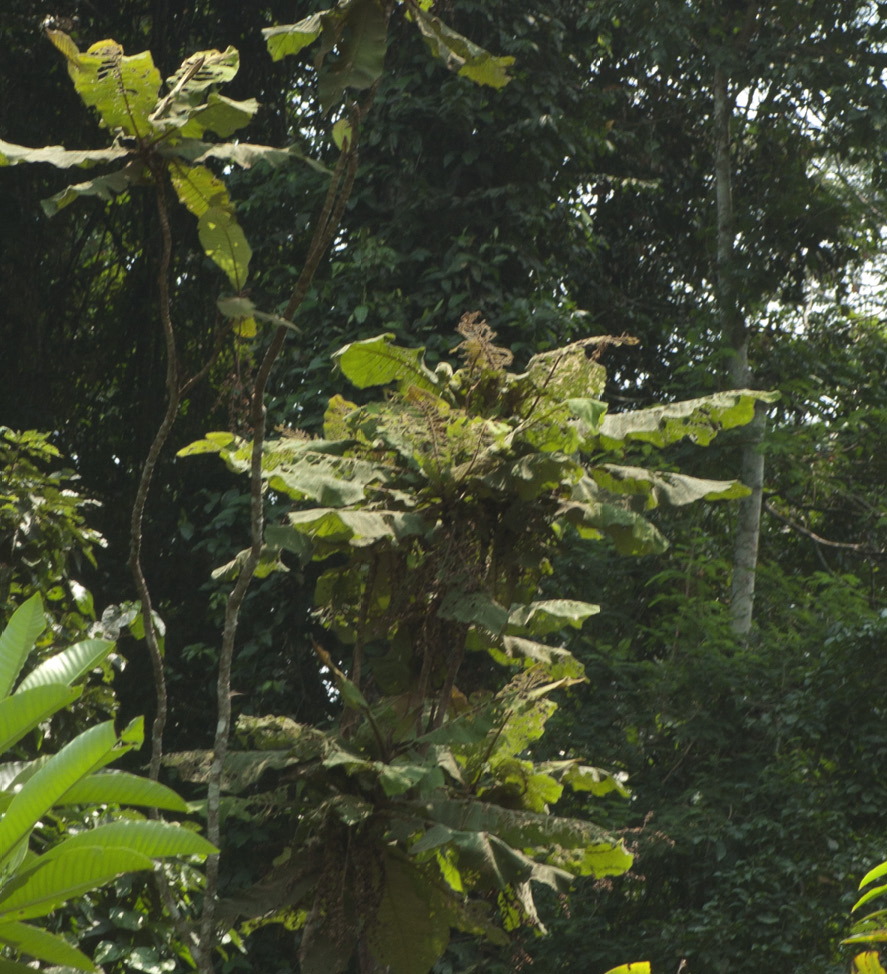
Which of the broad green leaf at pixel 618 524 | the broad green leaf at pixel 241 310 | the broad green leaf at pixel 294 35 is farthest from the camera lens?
the broad green leaf at pixel 618 524

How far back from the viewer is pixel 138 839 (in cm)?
146

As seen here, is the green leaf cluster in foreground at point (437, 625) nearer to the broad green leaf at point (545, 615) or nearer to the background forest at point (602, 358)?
the broad green leaf at point (545, 615)

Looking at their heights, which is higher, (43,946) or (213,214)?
(213,214)

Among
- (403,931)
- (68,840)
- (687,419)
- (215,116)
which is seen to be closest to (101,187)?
(215,116)

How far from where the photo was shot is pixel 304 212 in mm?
6453

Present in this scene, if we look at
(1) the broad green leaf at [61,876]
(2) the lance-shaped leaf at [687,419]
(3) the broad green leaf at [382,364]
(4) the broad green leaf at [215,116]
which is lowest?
(1) the broad green leaf at [61,876]

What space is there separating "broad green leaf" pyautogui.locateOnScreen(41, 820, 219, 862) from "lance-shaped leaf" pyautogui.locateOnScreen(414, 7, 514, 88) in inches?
53.2

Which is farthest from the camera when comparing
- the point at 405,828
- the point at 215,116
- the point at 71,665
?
the point at 405,828

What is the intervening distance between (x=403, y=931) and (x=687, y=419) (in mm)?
1304

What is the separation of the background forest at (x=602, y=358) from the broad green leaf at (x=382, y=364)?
215cm

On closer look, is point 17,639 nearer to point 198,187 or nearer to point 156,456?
point 156,456

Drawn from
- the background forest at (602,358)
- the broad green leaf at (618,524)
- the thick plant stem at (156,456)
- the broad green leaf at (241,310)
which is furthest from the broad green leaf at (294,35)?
the background forest at (602,358)

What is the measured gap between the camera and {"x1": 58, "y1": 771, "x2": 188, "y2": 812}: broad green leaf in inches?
57.8

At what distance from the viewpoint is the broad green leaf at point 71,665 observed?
157 cm
